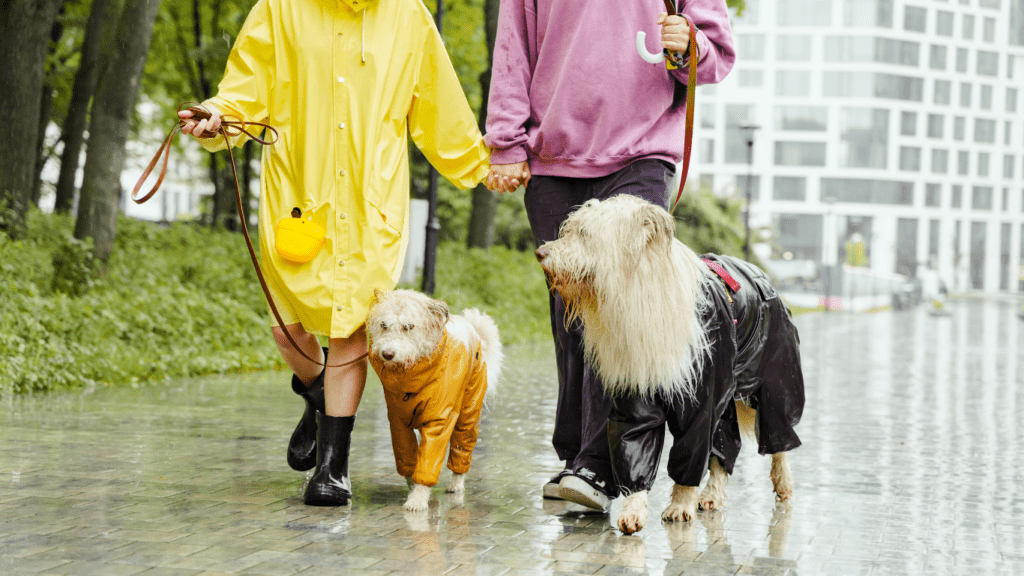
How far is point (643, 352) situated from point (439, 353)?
929mm

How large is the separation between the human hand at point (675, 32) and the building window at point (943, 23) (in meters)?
122

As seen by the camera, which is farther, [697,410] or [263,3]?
[263,3]

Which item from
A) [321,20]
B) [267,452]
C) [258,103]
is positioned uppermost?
[321,20]

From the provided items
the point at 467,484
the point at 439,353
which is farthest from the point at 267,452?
the point at 439,353

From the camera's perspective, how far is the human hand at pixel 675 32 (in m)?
4.66

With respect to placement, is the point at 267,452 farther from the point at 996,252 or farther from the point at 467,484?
the point at 996,252

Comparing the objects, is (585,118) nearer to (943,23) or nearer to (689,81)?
(689,81)

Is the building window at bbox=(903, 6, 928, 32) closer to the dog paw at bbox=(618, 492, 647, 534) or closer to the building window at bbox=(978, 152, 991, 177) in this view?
the building window at bbox=(978, 152, 991, 177)

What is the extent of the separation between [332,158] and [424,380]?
1061 millimetres

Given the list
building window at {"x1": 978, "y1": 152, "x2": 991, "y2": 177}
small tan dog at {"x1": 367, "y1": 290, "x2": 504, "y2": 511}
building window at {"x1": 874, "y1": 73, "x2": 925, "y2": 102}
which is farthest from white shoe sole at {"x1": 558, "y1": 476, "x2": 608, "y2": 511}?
building window at {"x1": 978, "y1": 152, "x2": 991, "y2": 177}

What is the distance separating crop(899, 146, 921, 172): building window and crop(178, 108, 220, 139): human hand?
113318 mm

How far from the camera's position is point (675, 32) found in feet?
15.3

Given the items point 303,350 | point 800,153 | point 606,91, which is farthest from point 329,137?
point 800,153

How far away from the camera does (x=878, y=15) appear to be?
4397 inches
